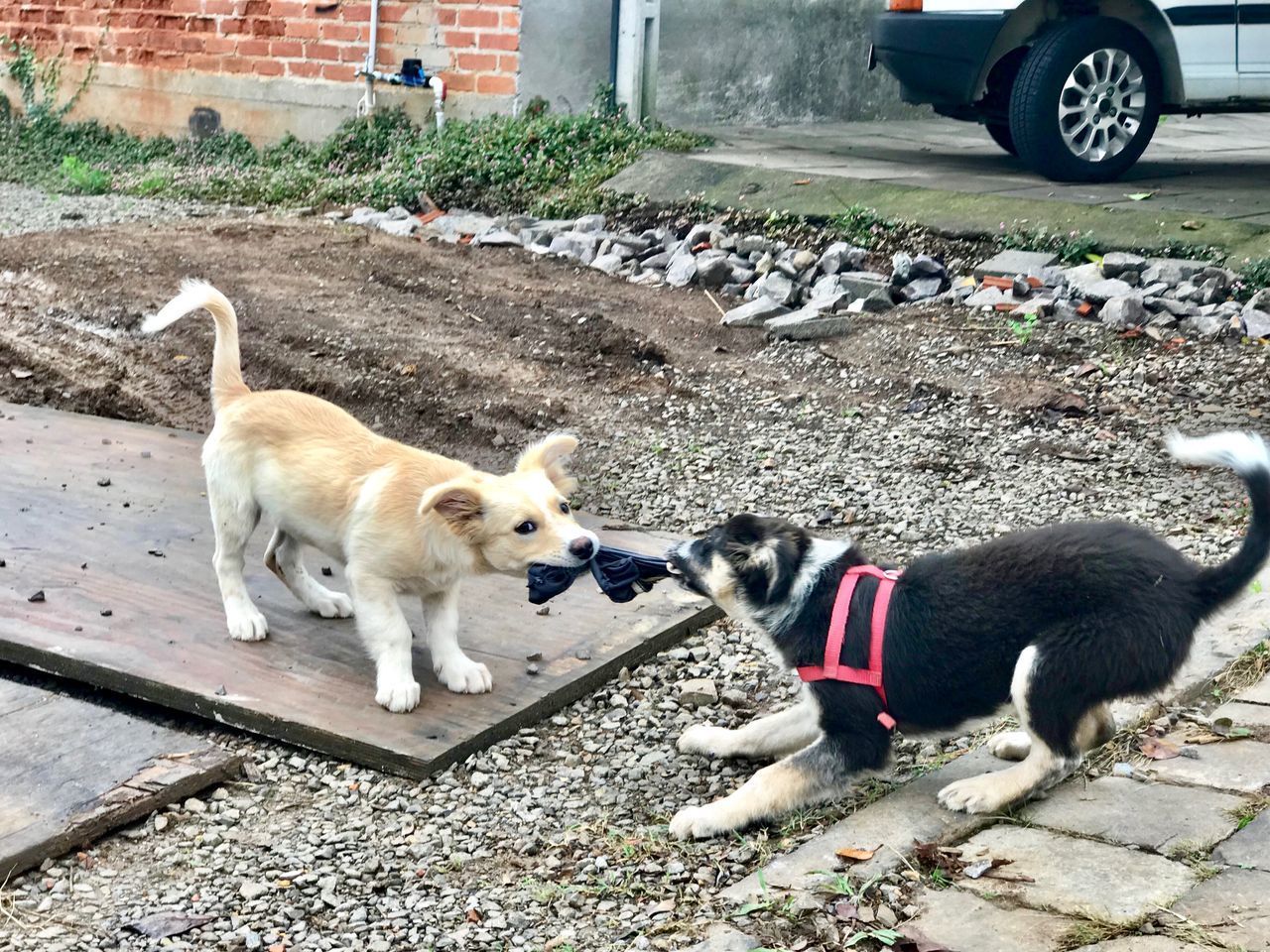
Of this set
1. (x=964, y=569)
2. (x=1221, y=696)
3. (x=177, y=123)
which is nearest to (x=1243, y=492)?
(x=1221, y=696)

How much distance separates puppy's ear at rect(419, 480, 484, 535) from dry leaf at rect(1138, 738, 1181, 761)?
182 centimetres

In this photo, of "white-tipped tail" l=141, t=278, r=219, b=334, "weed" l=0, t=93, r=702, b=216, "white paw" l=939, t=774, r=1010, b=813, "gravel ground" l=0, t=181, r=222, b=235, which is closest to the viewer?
"white paw" l=939, t=774, r=1010, b=813

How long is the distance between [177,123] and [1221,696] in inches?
478

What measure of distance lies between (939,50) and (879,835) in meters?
7.53

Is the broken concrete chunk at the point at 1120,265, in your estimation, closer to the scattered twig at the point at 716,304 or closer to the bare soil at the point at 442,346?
the bare soil at the point at 442,346

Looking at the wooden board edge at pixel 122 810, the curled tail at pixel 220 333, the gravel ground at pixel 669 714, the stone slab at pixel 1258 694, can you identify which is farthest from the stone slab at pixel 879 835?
the curled tail at pixel 220 333

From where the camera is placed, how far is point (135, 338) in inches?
296

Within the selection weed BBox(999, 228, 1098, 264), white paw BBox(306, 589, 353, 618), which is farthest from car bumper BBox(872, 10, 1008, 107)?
white paw BBox(306, 589, 353, 618)

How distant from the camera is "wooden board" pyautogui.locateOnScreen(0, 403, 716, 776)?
3916 mm

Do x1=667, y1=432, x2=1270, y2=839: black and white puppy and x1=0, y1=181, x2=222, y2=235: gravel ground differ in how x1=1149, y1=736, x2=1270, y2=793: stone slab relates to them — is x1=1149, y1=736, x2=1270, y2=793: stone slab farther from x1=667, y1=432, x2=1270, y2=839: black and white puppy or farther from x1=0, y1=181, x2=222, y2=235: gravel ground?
x1=0, y1=181, x2=222, y2=235: gravel ground

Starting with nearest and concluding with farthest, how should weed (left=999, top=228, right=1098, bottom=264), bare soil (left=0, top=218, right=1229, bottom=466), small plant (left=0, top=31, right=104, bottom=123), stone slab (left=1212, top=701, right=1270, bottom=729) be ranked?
stone slab (left=1212, top=701, right=1270, bottom=729)
bare soil (left=0, top=218, right=1229, bottom=466)
weed (left=999, top=228, right=1098, bottom=264)
small plant (left=0, top=31, right=104, bottom=123)

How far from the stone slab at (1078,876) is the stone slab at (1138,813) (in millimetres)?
70

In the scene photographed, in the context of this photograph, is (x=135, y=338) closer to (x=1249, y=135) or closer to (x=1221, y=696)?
(x=1221, y=696)

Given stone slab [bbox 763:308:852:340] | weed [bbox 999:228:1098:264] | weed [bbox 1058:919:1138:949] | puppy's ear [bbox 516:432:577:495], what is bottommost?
weed [bbox 1058:919:1138:949]
